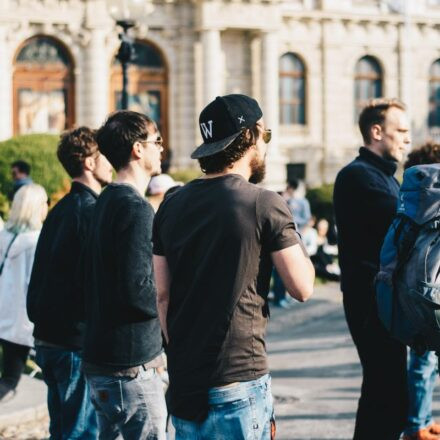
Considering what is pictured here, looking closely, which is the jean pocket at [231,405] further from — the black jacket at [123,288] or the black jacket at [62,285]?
the black jacket at [62,285]

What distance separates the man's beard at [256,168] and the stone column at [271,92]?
1191 inches

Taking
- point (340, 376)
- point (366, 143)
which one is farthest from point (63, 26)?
point (366, 143)

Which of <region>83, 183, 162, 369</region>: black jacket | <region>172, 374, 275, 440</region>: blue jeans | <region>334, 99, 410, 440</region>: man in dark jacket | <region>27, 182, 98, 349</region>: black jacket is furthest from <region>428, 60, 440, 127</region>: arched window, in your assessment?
<region>172, 374, 275, 440</region>: blue jeans

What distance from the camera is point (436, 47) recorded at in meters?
40.6

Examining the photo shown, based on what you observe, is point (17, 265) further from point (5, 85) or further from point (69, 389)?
point (5, 85)

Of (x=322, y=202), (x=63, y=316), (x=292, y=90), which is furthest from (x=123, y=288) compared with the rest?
(x=292, y=90)

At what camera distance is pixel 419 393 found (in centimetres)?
659

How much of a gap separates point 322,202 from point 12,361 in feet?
75.3

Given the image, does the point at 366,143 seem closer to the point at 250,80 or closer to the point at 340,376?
the point at 340,376

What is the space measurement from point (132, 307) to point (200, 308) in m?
0.88

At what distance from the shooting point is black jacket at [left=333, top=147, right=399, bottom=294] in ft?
19.0

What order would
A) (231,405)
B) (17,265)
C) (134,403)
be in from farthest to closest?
(17,265) < (134,403) < (231,405)

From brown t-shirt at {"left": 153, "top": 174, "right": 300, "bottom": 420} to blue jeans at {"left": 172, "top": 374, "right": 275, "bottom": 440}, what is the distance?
3cm

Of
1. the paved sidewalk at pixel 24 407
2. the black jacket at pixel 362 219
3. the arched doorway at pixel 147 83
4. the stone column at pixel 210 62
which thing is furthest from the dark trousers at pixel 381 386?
the arched doorway at pixel 147 83
